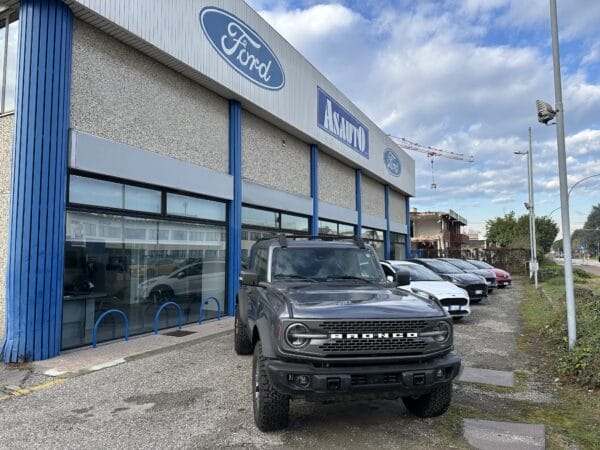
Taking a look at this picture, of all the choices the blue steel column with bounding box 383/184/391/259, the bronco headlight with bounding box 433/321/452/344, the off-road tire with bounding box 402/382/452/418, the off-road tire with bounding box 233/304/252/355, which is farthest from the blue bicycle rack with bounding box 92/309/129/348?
the blue steel column with bounding box 383/184/391/259

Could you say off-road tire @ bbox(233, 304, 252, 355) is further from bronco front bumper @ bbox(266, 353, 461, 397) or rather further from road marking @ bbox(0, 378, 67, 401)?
bronco front bumper @ bbox(266, 353, 461, 397)

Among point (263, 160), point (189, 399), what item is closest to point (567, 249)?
point (189, 399)

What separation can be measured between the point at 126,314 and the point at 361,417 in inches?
226

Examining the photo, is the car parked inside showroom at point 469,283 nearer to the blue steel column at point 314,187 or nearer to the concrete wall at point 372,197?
the blue steel column at point 314,187

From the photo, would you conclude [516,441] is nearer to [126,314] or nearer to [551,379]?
[551,379]

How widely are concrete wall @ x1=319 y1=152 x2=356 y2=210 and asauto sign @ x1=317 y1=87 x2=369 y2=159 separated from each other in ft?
3.26

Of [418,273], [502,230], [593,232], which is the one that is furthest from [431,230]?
[593,232]

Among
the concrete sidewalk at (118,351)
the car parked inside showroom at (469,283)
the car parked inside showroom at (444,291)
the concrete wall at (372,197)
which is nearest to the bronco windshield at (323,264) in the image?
the concrete sidewalk at (118,351)

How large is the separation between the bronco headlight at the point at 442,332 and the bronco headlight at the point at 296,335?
121 centimetres

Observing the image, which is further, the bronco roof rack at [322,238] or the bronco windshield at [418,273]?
the bronco windshield at [418,273]

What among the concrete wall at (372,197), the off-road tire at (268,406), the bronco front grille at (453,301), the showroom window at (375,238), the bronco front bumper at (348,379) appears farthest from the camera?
the concrete wall at (372,197)

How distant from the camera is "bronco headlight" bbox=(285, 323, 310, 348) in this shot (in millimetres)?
3779

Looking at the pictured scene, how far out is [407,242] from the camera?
2997 cm

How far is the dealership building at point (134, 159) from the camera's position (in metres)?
6.80
